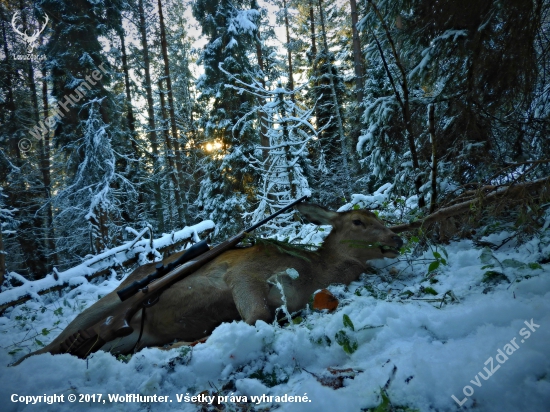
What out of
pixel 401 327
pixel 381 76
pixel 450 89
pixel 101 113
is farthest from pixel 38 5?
pixel 401 327

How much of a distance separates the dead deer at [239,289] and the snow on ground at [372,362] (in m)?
1.04

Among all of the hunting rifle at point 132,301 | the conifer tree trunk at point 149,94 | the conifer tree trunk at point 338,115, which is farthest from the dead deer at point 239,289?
the conifer tree trunk at point 149,94

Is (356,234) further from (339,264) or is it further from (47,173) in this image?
(47,173)

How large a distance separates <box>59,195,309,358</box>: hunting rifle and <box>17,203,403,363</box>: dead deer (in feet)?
0.50

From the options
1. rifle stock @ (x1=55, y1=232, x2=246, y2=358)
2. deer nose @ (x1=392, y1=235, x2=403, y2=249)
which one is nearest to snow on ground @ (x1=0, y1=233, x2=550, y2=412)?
rifle stock @ (x1=55, y1=232, x2=246, y2=358)

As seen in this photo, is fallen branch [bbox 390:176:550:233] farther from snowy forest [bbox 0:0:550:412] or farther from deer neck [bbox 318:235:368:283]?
deer neck [bbox 318:235:368:283]

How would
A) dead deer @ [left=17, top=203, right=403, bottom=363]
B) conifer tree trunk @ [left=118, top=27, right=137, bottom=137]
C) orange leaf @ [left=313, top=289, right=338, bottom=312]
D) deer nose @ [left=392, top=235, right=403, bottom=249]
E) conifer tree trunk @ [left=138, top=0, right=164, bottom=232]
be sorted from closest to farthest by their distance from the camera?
orange leaf @ [left=313, top=289, right=338, bottom=312] < dead deer @ [left=17, top=203, right=403, bottom=363] < deer nose @ [left=392, top=235, right=403, bottom=249] < conifer tree trunk @ [left=138, top=0, right=164, bottom=232] < conifer tree trunk @ [left=118, top=27, right=137, bottom=137]

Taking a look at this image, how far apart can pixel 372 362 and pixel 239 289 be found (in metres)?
1.94

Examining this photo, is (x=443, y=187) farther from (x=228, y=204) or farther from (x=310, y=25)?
(x=310, y=25)

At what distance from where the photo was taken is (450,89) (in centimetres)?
436

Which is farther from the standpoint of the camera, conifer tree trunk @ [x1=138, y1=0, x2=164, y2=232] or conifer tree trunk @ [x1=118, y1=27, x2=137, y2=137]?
conifer tree trunk @ [x1=118, y1=27, x2=137, y2=137]

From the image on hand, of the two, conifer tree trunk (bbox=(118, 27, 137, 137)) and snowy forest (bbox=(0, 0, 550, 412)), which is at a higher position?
conifer tree trunk (bbox=(118, 27, 137, 137))

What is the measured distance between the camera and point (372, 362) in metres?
1.45

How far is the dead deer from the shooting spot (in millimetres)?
3156
